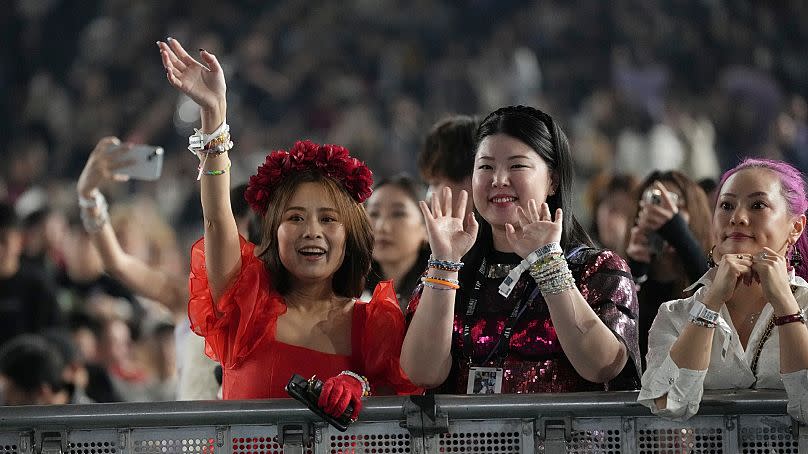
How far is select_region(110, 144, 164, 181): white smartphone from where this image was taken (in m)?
4.37

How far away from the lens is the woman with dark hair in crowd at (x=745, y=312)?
263 centimetres

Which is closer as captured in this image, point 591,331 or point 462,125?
point 591,331

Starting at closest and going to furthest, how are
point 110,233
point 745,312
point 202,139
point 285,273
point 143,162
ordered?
point 745,312 < point 202,139 < point 285,273 < point 143,162 < point 110,233

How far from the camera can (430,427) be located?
2658mm

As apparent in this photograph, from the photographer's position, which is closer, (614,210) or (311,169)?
(311,169)

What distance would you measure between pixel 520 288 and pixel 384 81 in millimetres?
8920

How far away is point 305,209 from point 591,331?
93 centimetres

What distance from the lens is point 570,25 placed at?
38.8 ft

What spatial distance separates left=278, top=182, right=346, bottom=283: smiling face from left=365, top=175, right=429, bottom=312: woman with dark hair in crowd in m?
1.25

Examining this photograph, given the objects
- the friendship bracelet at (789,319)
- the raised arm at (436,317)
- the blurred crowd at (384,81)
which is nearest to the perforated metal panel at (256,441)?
the raised arm at (436,317)

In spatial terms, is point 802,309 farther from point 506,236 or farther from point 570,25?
point 570,25

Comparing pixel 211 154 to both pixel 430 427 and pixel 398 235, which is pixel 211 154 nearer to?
pixel 430 427

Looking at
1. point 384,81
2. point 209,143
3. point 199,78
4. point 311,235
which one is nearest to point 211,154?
point 209,143

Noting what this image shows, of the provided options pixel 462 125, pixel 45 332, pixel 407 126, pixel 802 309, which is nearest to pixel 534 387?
pixel 802 309
